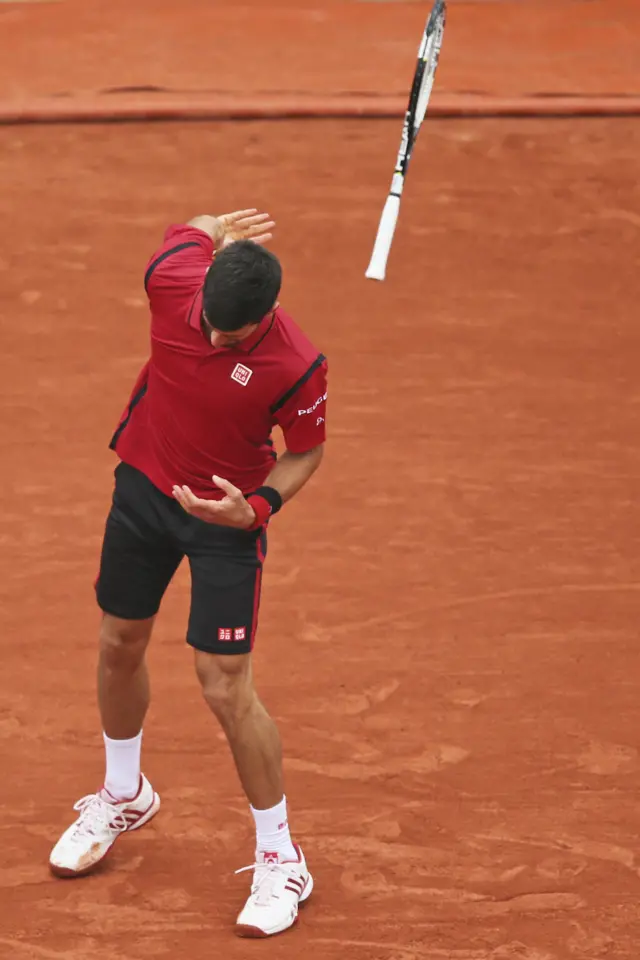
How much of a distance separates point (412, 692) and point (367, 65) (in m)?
6.39

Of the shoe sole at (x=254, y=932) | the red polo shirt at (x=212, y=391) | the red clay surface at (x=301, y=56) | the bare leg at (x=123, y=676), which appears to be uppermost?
the red polo shirt at (x=212, y=391)

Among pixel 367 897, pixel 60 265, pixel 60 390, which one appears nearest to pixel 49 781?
pixel 367 897

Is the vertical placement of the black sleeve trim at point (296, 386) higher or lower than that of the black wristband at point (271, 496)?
higher

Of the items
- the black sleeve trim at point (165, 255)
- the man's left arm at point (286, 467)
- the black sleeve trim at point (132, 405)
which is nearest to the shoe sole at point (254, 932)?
the man's left arm at point (286, 467)

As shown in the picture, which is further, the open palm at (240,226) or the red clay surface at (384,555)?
the red clay surface at (384,555)

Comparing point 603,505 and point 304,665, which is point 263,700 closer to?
point 304,665

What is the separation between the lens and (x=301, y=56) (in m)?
11.2

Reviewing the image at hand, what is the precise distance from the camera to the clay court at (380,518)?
17.6 feet

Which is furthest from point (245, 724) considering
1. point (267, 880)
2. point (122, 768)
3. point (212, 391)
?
point (212, 391)

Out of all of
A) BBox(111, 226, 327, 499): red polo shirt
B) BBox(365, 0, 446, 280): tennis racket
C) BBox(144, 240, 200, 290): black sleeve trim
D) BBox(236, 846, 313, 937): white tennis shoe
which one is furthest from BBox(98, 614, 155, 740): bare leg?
BBox(365, 0, 446, 280): tennis racket

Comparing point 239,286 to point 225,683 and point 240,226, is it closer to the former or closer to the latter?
A: point 240,226

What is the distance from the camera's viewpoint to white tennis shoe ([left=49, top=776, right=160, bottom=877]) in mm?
5305

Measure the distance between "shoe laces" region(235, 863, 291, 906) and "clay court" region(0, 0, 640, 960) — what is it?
0.17 meters

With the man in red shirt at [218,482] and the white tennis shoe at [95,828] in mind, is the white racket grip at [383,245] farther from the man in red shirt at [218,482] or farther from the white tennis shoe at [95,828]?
the white tennis shoe at [95,828]
